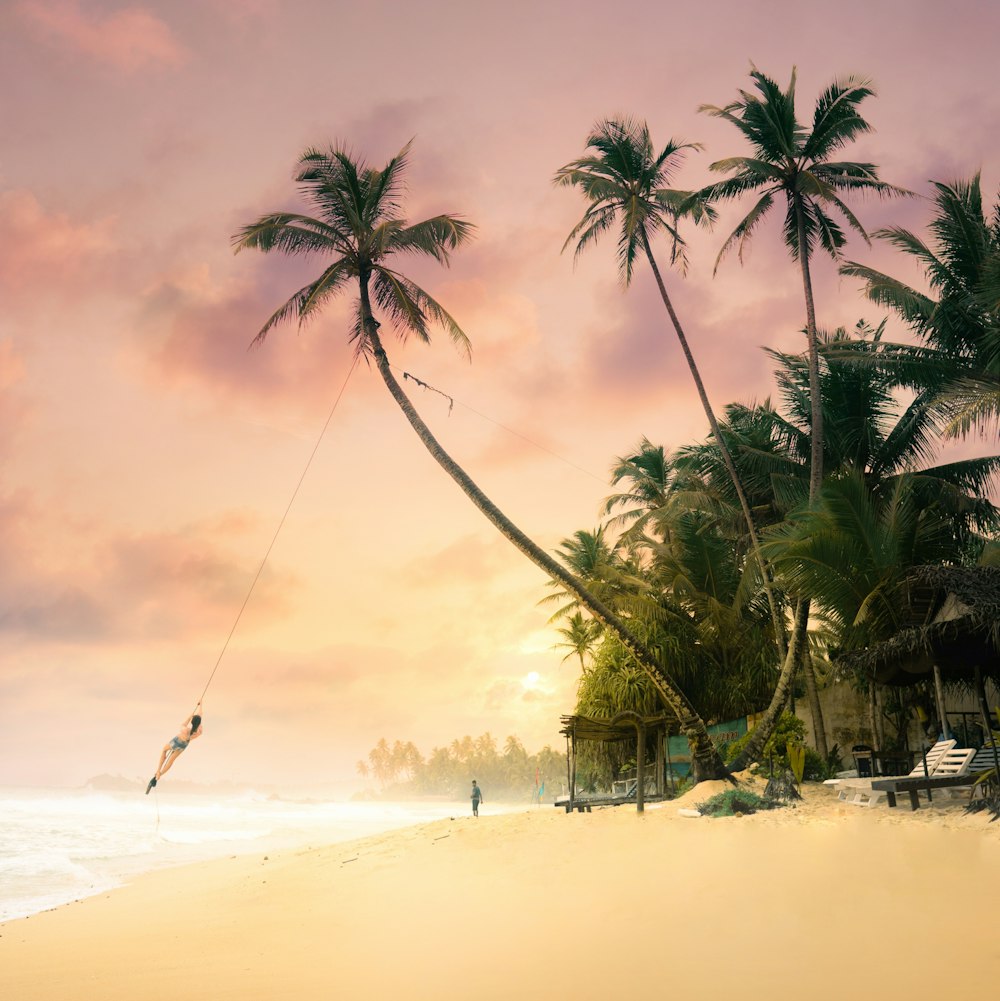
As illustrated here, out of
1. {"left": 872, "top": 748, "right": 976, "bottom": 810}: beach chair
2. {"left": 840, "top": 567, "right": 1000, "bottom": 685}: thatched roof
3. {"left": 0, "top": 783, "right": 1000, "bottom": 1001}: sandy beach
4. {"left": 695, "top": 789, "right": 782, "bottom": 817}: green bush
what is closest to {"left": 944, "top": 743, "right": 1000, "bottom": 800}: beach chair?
{"left": 872, "top": 748, "right": 976, "bottom": 810}: beach chair

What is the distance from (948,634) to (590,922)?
7857mm

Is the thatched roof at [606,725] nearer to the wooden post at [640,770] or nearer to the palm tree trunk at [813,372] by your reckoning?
the wooden post at [640,770]

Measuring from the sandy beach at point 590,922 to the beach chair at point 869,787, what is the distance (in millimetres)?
294

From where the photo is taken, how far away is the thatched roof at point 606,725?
14354 millimetres

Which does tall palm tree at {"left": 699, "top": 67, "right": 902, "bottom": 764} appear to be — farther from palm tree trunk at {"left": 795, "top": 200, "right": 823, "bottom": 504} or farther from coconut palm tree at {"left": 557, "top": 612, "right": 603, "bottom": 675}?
coconut palm tree at {"left": 557, "top": 612, "right": 603, "bottom": 675}

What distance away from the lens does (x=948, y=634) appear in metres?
12.0

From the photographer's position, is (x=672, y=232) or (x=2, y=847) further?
(x=2, y=847)

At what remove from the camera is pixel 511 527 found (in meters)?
15.2

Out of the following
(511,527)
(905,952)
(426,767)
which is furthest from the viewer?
(426,767)

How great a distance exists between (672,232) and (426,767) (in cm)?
14469

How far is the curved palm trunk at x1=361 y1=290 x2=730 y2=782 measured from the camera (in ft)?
49.7

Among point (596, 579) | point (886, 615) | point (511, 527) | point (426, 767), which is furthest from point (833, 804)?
point (426, 767)

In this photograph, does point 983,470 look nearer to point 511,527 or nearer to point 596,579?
point 511,527

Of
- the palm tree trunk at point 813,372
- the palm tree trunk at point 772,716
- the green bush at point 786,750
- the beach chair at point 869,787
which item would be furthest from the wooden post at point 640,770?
the palm tree trunk at point 813,372
